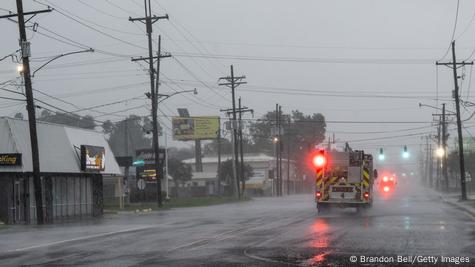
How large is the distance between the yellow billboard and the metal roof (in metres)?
62.3

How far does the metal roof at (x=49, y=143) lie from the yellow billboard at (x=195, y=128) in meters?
62.3

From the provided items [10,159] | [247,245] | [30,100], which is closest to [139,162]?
[10,159]

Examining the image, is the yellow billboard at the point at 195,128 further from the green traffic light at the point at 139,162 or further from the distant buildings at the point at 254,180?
the green traffic light at the point at 139,162

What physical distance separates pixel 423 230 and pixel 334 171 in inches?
429

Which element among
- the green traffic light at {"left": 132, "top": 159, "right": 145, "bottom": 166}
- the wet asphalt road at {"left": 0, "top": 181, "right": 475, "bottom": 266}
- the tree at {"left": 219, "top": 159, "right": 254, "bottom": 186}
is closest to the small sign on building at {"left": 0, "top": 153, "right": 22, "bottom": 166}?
the wet asphalt road at {"left": 0, "top": 181, "right": 475, "bottom": 266}

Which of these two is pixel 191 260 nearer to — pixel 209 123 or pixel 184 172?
pixel 184 172

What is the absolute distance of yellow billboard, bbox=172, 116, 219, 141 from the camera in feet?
335

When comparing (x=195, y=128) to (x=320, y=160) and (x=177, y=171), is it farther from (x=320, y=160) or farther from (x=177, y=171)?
(x=320, y=160)

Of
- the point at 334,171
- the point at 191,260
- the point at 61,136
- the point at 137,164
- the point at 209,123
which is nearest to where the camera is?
the point at 191,260

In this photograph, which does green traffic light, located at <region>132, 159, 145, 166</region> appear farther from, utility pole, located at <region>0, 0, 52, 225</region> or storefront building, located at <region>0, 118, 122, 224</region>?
utility pole, located at <region>0, 0, 52, 225</region>

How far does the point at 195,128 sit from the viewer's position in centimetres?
10256

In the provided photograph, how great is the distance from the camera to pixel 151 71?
45719 mm

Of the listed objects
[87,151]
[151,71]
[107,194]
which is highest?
[151,71]

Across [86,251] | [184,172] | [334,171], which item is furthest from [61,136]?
[184,172]
